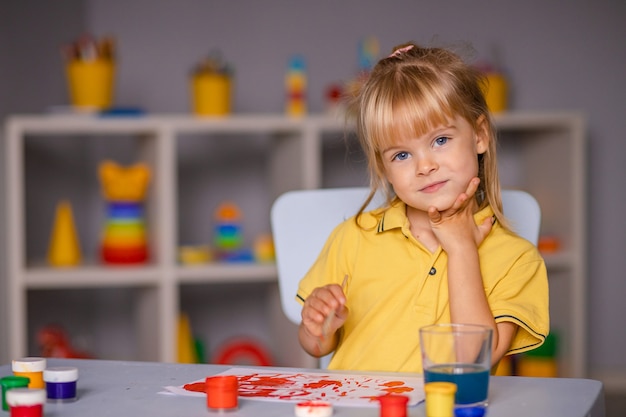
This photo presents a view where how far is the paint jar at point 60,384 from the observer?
909 millimetres

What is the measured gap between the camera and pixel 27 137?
9.01 feet

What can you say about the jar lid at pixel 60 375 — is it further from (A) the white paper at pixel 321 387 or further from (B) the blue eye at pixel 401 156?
(B) the blue eye at pixel 401 156

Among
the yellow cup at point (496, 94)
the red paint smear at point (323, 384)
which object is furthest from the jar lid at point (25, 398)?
the yellow cup at point (496, 94)

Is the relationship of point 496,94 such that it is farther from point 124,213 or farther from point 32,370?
point 32,370

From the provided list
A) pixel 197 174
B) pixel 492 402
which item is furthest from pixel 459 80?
pixel 197 174

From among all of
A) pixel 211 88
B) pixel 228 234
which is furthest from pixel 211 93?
pixel 228 234

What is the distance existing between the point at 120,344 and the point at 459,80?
202 centimetres

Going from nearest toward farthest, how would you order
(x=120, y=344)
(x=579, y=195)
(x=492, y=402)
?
(x=492, y=402)
(x=579, y=195)
(x=120, y=344)

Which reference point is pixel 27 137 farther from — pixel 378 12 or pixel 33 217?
pixel 378 12

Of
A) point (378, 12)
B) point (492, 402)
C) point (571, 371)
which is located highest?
point (378, 12)

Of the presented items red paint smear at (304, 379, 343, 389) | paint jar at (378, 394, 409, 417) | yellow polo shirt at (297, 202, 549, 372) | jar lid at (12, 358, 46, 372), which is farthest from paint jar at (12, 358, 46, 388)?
yellow polo shirt at (297, 202, 549, 372)

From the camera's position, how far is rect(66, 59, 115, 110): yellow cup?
8.43ft

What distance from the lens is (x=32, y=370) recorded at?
38.2 inches

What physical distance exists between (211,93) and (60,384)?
179 cm
